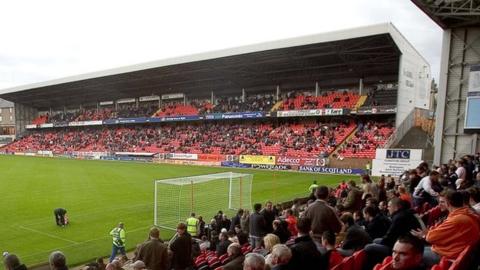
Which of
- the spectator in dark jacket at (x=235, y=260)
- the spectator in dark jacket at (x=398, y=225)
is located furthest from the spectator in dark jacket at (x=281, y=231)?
the spectator in dark jacket at (x=235, y=260)

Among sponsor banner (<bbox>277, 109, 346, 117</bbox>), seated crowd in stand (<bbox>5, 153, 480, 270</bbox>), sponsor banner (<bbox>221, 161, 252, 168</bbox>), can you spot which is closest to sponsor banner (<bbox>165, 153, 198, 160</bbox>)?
sponsor banner (<bbox>221, 161, 252, 168</bbox>)

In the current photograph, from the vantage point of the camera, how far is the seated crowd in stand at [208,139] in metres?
39.4

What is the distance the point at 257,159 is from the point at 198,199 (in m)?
19.0

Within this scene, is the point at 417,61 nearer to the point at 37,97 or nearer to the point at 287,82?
the point at 287,82

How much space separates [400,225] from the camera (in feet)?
16.4

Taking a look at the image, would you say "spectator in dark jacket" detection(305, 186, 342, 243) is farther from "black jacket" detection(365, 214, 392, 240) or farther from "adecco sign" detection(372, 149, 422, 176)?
"adecco sign" detection(372, 149, 422, 176)

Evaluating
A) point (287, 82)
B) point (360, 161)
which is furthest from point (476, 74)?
point (287, 82)

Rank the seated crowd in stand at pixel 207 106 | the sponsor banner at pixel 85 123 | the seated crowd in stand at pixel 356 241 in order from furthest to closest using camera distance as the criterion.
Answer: the sponsor banner at pixel 85 123 → the seated crowd in stand at pixel 207 106 → the seated crowd in stand at pixel 356 241

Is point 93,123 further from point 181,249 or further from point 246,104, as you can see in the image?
point 181,249

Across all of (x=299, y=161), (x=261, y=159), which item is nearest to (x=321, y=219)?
(x=299, y=161)

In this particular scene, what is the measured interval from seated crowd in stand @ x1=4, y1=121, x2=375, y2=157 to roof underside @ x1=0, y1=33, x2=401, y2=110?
16.2ft

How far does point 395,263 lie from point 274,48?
3271cm

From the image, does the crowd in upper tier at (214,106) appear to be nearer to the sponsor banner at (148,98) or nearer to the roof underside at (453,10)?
the sponsor banner at (148,98)

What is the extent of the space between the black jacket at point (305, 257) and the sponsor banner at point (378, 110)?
112ft
